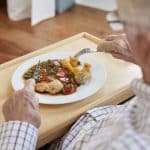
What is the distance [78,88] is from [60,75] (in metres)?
0.08

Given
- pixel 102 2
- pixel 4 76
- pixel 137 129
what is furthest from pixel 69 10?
pixel 137 129

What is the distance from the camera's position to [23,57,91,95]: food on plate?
1170 millimetres

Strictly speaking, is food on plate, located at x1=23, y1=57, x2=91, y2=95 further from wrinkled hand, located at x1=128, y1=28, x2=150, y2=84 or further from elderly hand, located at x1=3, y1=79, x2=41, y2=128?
wrinkled hand, located at x1=128, y1=28, x2=150, y2=84

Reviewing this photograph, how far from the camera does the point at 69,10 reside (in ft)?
10.00

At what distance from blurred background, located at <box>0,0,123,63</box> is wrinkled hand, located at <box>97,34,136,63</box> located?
1211 mm

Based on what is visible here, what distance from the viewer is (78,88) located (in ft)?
3.92

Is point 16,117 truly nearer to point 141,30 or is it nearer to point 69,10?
point 141,30

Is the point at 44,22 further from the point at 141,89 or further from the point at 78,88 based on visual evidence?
the point at 141,89

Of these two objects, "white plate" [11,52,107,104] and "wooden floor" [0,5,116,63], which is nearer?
"white plate" [11,52,107,104]

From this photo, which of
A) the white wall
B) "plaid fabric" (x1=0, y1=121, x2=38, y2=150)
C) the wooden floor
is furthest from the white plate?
the white wall

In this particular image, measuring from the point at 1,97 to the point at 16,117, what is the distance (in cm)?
19

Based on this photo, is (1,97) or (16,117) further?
(1,97)

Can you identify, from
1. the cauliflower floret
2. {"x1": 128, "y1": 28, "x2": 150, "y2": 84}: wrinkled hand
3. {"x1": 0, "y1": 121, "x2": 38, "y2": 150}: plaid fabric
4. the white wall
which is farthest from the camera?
the white wall

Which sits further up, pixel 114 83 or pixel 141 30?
pixel 141 30
